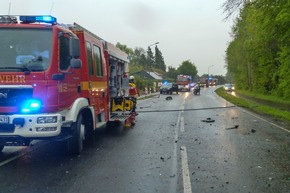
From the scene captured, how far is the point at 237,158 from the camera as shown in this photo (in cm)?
790

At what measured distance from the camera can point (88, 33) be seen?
9.31 m

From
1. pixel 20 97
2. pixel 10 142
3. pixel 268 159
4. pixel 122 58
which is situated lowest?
pixel 268 159

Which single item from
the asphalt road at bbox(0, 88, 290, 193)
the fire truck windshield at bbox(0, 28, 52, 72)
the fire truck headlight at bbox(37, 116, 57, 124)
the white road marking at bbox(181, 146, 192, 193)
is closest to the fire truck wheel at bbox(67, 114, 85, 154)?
the asphalt road at bbox(0, 88, 290, 193)

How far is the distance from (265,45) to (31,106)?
110ft

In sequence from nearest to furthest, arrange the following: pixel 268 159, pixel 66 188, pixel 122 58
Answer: pixel 66 188 < pixel 268 159 < pixel 122 58

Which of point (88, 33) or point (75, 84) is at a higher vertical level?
point (88, 33)

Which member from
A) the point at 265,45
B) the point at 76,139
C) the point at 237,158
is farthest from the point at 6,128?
the point at 265,45

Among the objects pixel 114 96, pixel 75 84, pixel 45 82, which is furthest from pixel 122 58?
pixel 45 82

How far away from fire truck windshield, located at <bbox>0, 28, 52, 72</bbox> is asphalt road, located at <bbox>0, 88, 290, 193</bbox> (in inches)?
77.3

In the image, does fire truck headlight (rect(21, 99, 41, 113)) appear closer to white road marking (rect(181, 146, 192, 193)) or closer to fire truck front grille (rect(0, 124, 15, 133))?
fire truck front grille (rect(0, 124, 15, 133))

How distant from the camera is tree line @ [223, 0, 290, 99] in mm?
18875

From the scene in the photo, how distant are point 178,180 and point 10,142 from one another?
10.9ft

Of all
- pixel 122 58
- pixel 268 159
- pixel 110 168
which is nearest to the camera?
pixel 110 168

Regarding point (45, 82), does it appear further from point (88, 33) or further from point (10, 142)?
point (88, 33)
